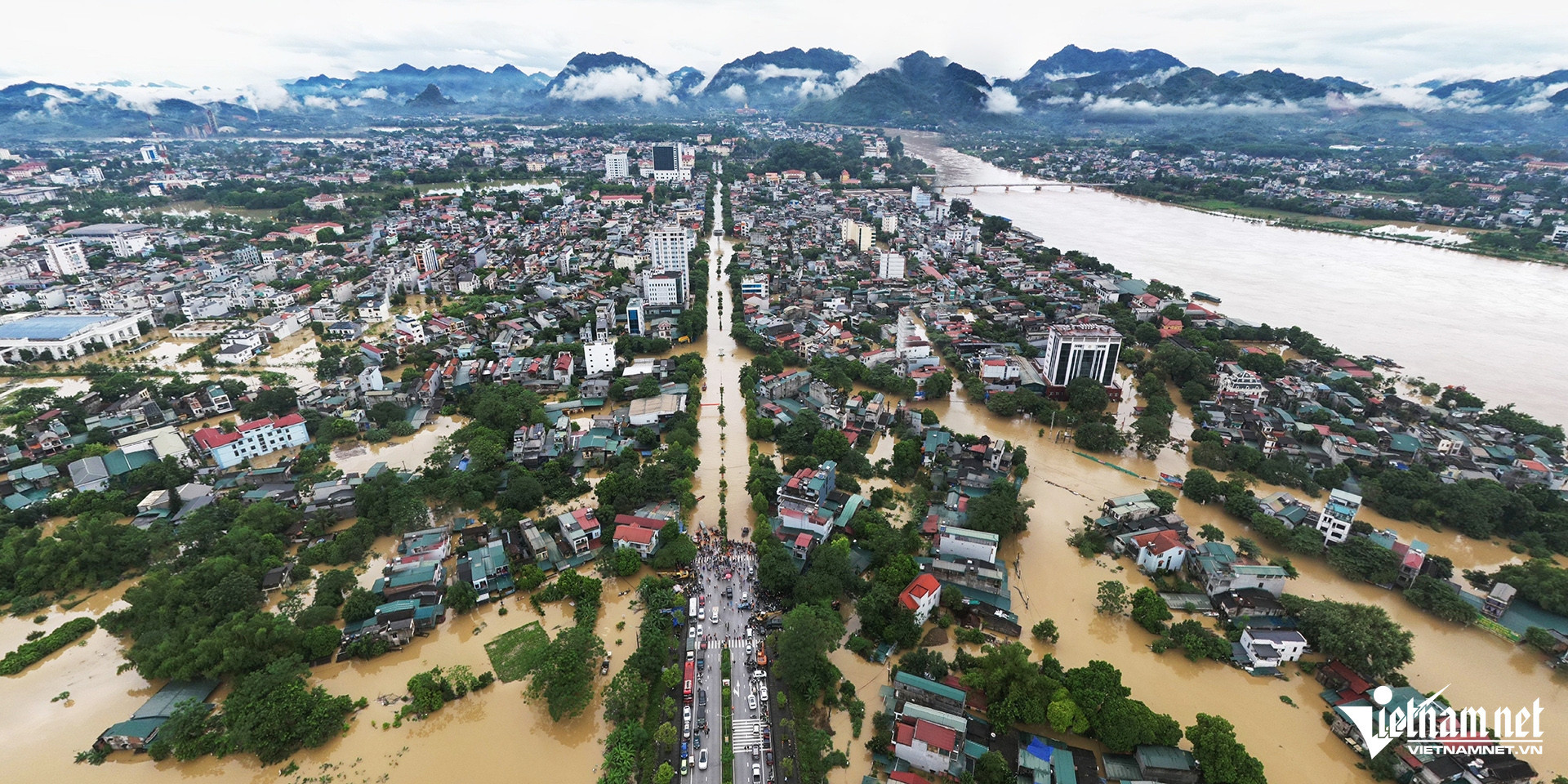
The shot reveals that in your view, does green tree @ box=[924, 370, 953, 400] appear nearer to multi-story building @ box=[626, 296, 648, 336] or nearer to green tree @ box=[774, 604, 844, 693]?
green tree @ box=[774, 604, 844, 693]

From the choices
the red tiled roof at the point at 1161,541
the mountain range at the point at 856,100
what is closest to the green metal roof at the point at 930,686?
the red tiled roof at the point at 1161,541

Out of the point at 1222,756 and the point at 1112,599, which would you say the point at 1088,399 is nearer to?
the point at 1112,599

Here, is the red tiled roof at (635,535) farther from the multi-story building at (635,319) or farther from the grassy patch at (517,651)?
the multi-story building at (635,319)

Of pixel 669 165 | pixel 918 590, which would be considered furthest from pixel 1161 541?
pixel 669 165

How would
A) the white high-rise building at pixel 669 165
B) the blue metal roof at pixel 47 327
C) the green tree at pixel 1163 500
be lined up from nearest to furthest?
1. the green tree at pixel 1163 500
2. the blue metal roof at pixel 47 327
3. the white high-rise building at pixel 669 165

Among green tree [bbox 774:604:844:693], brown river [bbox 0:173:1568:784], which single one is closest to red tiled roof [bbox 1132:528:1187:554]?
brown river [bbox 0:173:1568:784]

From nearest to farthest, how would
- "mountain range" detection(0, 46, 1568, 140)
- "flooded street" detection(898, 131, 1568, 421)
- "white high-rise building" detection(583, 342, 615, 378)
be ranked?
"white high-rise building" detection(583, 342, 615, 378), "flooded street" detection(898, 131, 1568, 421), "mountain range" detection(0, 46, 1568, 140)

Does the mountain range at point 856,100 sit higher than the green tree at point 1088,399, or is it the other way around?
the mountain range at point 856,100

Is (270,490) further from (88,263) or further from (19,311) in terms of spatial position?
(88,263)
